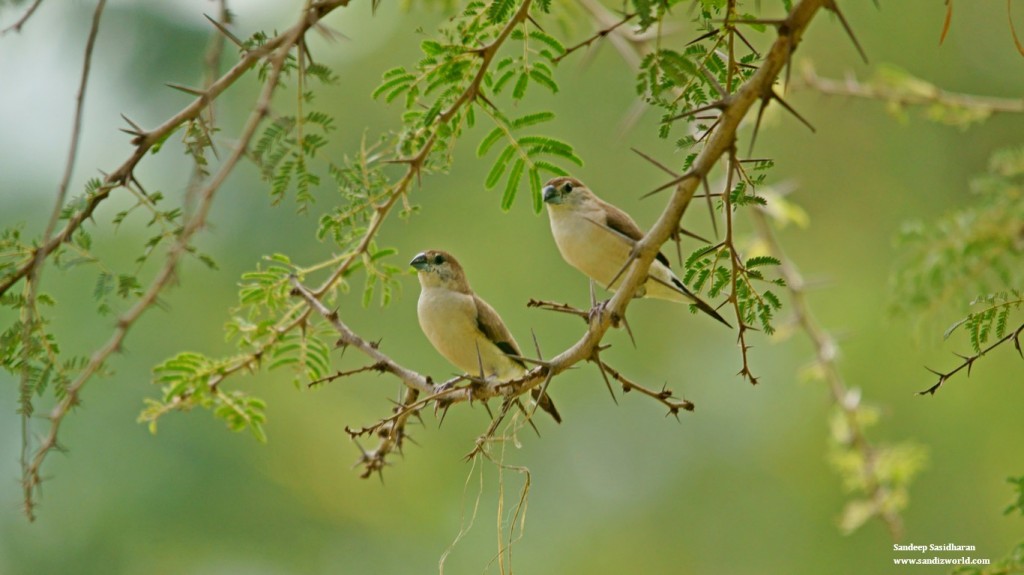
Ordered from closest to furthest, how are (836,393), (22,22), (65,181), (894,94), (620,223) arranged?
(65,181), (22,22), (620,223), (894,94), (836,393)

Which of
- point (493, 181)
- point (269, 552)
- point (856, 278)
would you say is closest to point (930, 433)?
point (856, 278)

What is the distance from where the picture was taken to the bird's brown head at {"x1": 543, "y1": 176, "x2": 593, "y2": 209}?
5.00m

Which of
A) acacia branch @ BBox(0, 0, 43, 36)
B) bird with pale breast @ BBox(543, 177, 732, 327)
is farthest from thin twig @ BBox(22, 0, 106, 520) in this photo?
bird with pale breast @ BBox(543, 177, 732, 327)

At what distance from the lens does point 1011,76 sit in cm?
1448

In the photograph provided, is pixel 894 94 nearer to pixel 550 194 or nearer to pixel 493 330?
pixel 550 194

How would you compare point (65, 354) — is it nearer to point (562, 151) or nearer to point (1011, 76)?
point (562, 151)

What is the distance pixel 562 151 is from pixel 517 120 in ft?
0.65

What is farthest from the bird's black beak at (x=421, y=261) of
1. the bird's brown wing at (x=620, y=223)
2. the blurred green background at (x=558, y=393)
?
the blurred green background at (x=558, y=393)

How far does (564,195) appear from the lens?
505cm

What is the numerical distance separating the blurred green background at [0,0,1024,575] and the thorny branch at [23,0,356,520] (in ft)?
27.2

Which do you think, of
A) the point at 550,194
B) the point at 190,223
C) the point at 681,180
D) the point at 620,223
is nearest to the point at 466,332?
the point at 550,194

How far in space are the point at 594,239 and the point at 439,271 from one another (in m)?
1.35

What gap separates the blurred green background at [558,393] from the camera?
12180 mm

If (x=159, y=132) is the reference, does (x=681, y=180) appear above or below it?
below
